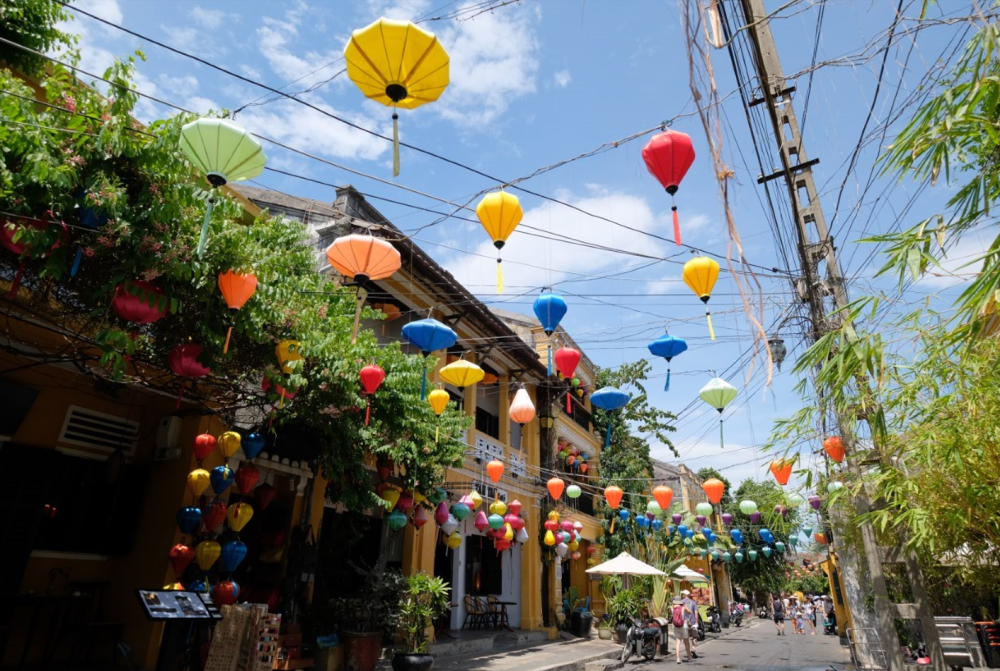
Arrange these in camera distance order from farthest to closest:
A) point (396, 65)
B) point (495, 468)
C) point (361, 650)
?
point (495, 468), point (361, 650), point (396, 65)

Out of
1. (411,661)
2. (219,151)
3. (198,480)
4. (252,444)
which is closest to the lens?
(219,151)

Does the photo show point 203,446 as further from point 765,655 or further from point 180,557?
point 765,655

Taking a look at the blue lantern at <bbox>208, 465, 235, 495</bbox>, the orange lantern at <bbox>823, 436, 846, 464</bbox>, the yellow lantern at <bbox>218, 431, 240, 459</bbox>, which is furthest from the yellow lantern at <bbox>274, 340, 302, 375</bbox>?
the orange lantern at <bbox>823, 436, 846, 464</bbox>

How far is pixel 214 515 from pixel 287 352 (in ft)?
9.17

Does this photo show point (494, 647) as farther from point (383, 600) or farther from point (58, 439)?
point (58, 439)

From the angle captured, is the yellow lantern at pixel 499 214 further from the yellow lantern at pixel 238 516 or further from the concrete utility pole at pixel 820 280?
the yellow lantern at pixel 238 516

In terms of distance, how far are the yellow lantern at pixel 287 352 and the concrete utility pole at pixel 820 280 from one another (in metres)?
6.04

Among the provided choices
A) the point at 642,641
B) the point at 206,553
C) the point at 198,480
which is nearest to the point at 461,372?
the point at 198,480

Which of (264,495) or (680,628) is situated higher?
(264,495)

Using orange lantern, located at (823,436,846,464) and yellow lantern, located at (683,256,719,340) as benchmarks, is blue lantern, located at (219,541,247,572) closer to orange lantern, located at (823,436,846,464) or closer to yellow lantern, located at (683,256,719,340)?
yellow lantern, located at (683,256,719,340)

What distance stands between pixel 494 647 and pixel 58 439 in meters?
10.0

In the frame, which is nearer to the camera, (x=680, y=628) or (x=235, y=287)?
(x=235, y=287)

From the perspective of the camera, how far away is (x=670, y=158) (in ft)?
16.5

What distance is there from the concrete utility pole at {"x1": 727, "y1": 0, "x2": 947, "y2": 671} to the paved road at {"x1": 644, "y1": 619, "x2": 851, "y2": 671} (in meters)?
4.95
